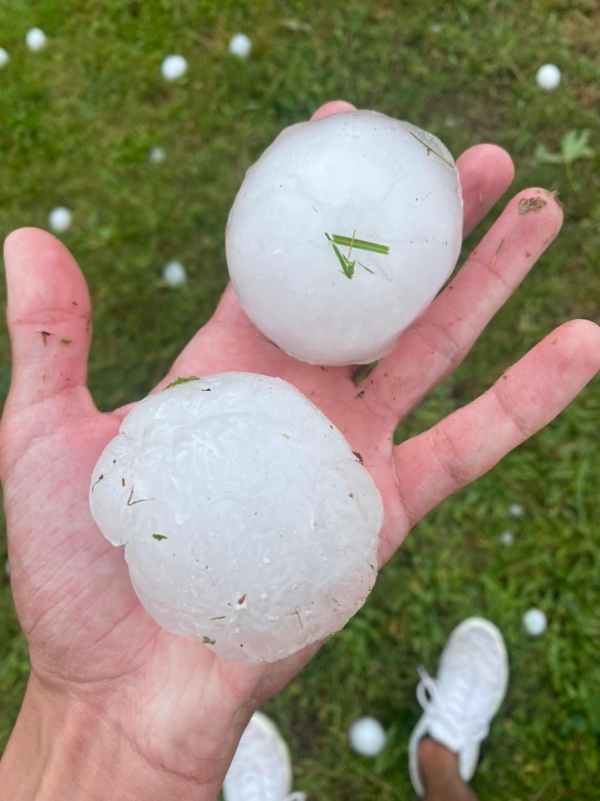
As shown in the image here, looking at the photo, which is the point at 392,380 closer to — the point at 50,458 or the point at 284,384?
the point at 284,384

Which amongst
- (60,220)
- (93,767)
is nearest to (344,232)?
(93,767)

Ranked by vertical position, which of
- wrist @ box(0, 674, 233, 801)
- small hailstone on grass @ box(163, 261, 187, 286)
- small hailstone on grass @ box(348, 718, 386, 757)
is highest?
small hailstone on grass @ box(163, 261, 187, 286)

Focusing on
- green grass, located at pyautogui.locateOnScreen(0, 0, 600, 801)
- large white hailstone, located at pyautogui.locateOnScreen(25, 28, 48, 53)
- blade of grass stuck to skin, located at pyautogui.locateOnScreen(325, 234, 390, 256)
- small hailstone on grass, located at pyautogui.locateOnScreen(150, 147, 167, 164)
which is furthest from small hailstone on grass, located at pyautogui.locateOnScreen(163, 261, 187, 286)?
blade of grass stuck to skin, located at pyautogui.locateOnScreen(325, 234, 390, 256)

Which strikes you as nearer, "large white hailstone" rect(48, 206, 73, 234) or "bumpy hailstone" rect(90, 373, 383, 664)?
"bumpy hailstone" rect(90, 373, 383, 664)

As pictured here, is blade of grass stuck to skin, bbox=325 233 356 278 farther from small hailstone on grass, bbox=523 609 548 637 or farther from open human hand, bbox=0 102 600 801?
small hailstone on grass, bbox=523 609 548 637

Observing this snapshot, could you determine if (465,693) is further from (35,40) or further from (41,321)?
(35,40)

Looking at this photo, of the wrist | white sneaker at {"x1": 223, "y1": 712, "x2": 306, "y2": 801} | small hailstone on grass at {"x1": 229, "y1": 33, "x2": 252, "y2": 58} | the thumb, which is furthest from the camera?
small hailstone on grass at {"x1": 229, "y1": 33, "x2": 252, "y2": 58}
